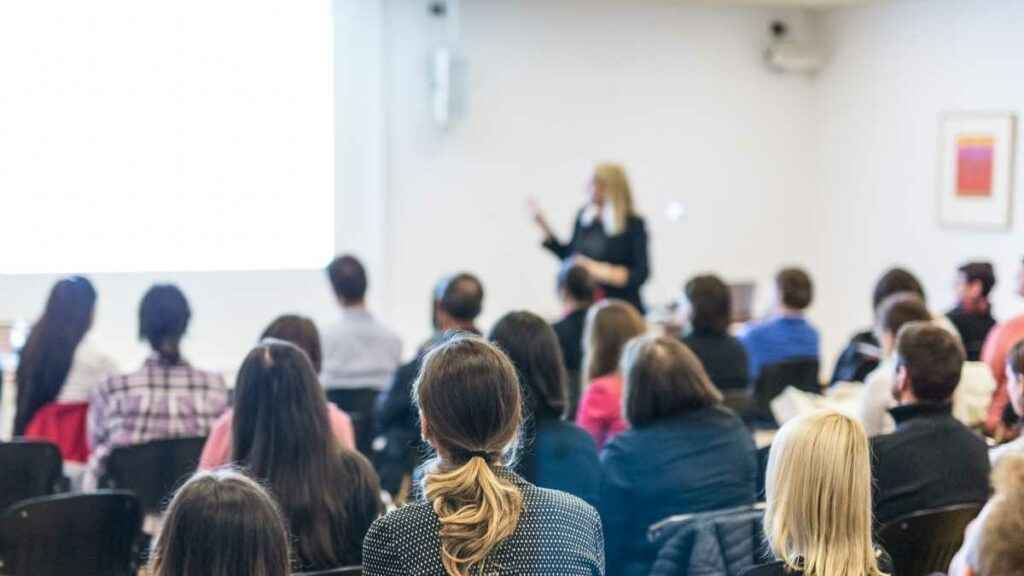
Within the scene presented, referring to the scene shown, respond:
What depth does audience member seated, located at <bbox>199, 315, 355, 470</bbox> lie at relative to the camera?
3098 mm

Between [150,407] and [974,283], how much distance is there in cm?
348

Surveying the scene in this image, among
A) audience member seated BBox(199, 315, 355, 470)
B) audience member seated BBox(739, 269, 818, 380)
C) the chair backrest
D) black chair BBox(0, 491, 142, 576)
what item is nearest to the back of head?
audience member seated BBox(199, 315, 355, 470)

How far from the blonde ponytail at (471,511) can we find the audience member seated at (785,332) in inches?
135

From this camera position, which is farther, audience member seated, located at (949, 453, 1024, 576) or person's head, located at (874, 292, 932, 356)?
person's head, located at (874, 292, 932, 356)

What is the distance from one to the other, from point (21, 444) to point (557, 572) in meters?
2.16

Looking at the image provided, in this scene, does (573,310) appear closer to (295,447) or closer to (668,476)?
→ (668,476)

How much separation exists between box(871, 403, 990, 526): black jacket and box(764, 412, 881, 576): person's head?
0.81 meters

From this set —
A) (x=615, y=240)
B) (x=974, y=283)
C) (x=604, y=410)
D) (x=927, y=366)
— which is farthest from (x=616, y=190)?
(x=927, y=366)

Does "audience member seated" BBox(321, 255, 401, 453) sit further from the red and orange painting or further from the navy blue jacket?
the red and orange painting

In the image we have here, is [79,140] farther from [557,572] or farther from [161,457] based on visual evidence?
[557,572]

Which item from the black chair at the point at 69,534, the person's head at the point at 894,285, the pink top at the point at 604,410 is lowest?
the black chair at the point at 69,534

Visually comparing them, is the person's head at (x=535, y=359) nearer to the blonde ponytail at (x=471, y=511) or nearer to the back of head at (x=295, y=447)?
the back of head at (x=295, y=447)

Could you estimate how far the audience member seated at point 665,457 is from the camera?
123 inches

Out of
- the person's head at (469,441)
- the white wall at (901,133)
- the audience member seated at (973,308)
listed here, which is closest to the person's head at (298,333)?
the person's head at (469,441)
